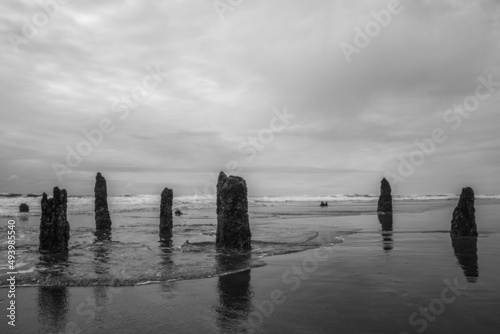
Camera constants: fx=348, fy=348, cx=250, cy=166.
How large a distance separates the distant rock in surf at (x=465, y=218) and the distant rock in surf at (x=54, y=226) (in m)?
19.5

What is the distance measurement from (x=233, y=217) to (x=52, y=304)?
30.5 feet

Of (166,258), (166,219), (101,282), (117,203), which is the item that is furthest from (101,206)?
(117,203)

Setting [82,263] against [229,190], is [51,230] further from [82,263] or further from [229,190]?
[229,190]

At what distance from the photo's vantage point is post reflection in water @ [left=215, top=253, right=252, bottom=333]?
632cm

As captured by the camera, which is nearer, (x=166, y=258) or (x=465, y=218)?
(x=166, y=258)

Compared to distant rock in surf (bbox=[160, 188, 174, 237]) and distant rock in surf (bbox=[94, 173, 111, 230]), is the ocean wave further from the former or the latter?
distant rock in surf (bbox=[160, 188, 174, 237])

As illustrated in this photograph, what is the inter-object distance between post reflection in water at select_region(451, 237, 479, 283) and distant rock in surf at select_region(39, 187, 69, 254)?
52.5 ft

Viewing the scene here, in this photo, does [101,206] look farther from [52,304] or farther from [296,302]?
[296,302]

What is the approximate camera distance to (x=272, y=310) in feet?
22.5

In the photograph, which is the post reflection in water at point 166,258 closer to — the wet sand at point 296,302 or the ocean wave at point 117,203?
the wet sand at point 296,302

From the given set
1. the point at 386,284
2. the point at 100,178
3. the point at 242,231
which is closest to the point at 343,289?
the point at 386,284

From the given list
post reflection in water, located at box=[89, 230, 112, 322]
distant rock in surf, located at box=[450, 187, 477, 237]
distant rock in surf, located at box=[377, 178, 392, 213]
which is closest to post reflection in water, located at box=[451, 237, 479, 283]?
distant rock in surf, located at box=[450, 187, 477, 237]

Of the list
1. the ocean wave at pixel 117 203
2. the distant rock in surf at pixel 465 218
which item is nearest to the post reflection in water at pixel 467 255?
the distant rock in surf at pixel 465 218

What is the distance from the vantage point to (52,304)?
25.4 feet
